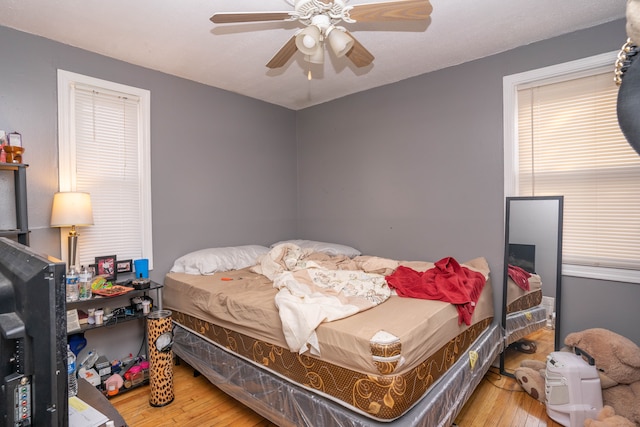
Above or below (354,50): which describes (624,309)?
below

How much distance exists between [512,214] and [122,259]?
11.0 feet

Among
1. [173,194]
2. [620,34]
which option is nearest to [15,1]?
[173,194]

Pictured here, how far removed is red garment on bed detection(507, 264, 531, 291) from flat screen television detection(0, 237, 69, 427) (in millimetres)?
2906

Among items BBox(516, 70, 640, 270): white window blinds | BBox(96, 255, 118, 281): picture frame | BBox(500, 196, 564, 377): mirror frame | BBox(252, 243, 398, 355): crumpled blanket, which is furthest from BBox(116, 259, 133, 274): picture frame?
BBox(516, 70, 640, 270): white window blinds

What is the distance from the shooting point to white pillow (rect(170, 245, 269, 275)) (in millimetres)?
3018

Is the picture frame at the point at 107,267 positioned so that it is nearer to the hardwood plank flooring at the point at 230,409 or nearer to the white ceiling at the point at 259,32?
the hardwood plank flooring at the point at 230,409

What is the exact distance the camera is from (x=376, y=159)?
3.52 metres

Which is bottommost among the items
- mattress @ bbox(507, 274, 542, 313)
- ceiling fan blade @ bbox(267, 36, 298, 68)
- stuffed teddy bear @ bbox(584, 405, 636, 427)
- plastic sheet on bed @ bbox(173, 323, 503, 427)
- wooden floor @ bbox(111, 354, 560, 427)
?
wooden floor @ bbox(111, 354, 560, 427)

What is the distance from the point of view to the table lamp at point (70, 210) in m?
2.30

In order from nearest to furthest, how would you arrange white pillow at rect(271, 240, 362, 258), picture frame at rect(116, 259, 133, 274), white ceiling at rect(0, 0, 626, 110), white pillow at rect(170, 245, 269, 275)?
white ceiling at rect(0, 0, 626, 110) → picture frame at rect(116, 259, 133, 274) → white pillow at rect(170, 245, 269, 275) → white pillow at rect(271, 240, 362, 258)

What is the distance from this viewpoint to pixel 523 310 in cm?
260

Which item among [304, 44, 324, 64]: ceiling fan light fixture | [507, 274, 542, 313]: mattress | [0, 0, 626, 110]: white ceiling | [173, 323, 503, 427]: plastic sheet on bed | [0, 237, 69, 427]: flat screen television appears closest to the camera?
[0, 237, 69, 427]: flat screen television

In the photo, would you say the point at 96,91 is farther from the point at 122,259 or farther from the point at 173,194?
the point at 122,259

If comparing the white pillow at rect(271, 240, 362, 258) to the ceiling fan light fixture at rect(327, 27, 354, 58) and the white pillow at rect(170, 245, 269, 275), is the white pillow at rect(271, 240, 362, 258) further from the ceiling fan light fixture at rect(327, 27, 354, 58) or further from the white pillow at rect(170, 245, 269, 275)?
the ceiling fan light fixture at rect(327, 27, 354, 58)
